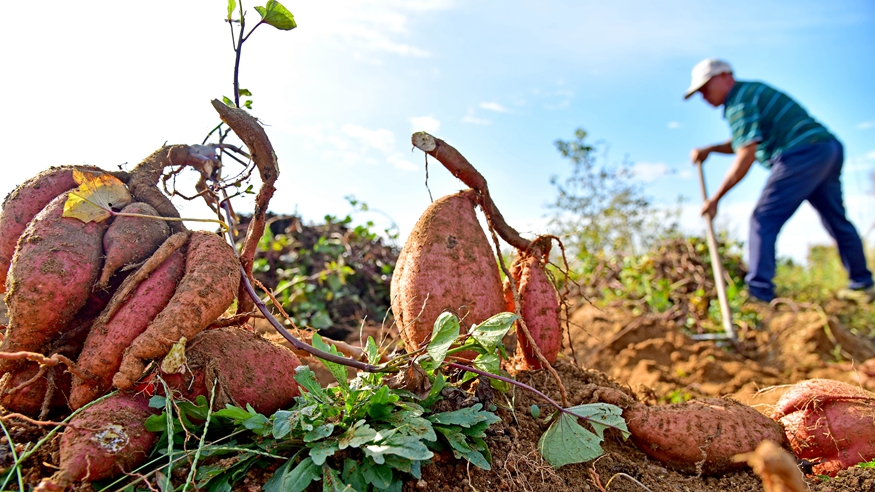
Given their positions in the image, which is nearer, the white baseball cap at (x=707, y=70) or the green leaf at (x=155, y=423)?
the green leaf at (x=155, y=423)

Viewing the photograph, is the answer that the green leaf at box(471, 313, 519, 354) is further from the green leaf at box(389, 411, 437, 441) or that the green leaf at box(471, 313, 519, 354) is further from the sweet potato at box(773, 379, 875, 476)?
the sweet potato at box(773, 379, 875, 476)

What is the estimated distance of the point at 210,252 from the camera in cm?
155

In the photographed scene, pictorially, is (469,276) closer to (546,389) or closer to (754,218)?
(546,389)

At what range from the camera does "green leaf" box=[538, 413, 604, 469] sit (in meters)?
1.47

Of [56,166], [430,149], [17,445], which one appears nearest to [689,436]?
[430,149]

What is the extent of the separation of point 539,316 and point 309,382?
37.2 inches

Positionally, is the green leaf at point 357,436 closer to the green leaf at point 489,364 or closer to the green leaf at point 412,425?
the green leaf at point 412,425

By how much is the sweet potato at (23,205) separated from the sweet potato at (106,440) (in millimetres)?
656

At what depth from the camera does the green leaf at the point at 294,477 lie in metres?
1.19

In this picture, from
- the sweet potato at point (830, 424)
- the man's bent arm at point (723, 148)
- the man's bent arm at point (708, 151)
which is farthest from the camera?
the man's bent arm at point (723, 148)

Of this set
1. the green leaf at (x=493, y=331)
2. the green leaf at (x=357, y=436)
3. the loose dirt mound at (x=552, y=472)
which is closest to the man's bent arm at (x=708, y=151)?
the loose dirt mound at (x=552, y=472)

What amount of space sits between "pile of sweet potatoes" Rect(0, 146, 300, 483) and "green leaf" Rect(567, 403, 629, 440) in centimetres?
94

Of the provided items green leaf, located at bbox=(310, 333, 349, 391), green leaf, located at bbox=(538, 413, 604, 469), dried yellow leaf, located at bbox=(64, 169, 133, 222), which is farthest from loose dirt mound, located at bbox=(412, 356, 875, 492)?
dried yellow leaf, located at bbox=(64, 169, 133, 222)

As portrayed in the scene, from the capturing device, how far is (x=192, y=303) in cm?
142
